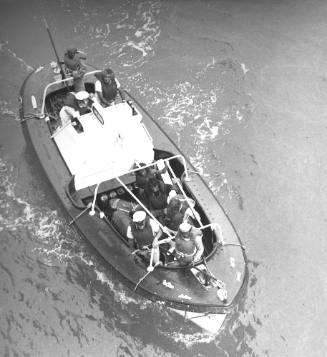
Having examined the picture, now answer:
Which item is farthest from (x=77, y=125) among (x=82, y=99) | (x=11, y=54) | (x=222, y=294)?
(x=11, y=54)

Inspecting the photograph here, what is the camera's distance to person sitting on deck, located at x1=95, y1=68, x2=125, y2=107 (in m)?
6.38

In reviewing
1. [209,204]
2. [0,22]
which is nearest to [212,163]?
[209,204]

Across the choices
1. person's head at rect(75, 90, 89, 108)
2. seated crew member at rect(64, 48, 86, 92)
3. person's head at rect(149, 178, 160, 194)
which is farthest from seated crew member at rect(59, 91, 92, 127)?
person's head at rect(149, 178, 160, 194)

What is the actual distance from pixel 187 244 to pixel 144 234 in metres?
0.51

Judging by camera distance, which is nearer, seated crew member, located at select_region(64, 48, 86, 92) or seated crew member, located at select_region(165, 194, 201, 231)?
seated crew member, located at select_region(165, 194, 201, 231)

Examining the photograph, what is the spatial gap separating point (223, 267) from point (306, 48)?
223 inches

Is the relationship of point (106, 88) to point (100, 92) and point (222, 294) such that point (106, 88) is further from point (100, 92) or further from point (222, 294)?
point (222, 294)

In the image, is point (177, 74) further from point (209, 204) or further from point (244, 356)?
point (244, 356)

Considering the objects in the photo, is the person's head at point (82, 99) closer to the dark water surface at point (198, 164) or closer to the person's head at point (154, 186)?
the dark water surface at point (198, 164)

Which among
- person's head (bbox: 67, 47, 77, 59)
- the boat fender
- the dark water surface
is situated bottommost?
the dark water surface

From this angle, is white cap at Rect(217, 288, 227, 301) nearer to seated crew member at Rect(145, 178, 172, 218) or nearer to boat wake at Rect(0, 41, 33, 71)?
seated crew member at Rect(145, 178, 172, 218)

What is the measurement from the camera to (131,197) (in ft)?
19.8

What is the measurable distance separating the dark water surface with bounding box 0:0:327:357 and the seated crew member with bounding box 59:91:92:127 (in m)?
1.19

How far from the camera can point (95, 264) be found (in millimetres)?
6172
